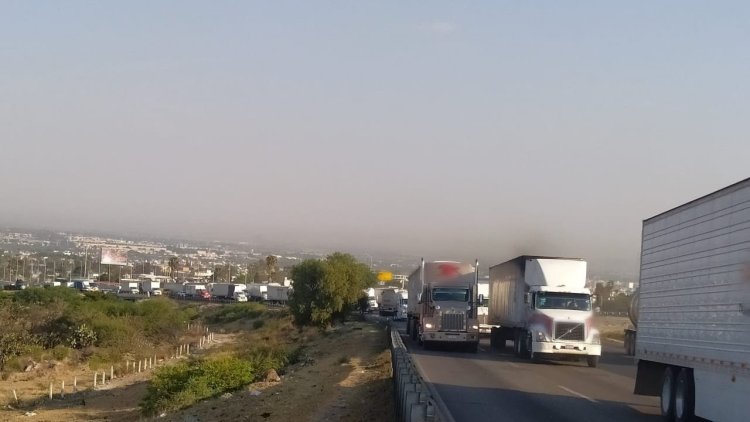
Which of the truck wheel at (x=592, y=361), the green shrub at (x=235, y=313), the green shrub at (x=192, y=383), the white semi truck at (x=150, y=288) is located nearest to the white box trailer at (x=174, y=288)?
the white semi truck at (x=150, y=288)

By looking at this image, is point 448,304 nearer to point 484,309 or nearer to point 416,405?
point 484,309

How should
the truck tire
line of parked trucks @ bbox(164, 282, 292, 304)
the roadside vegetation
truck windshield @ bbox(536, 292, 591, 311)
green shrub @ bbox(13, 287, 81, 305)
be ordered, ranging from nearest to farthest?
truck windshield @ bbox(536, 292, 591, 311) < the truck tire < the roadside vegetation < green shrub @ bbox(13, 287, 81, 305) < line of parked trucks @ bbox(164, 282, 292, 304)

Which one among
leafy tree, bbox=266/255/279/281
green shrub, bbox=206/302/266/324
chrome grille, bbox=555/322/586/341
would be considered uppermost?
leafy tree, bbox=266/255/279/281

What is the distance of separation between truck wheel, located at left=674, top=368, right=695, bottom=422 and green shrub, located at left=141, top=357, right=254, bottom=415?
55.6 feet

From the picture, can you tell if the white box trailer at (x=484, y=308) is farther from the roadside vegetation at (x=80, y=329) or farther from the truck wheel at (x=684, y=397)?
the truck wheel at (x=684, y=397)

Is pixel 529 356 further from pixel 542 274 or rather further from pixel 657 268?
pixel 657 268

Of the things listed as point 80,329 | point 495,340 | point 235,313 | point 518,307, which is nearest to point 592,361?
point 518,307

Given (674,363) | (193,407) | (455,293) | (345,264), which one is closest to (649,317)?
(674,363)

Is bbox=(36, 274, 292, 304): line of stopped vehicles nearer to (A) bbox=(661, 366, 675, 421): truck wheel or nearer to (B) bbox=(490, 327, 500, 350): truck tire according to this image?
(B) bbox=(490, 327, 500, 350): truck tire

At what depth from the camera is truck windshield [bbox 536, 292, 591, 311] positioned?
34.1 metres

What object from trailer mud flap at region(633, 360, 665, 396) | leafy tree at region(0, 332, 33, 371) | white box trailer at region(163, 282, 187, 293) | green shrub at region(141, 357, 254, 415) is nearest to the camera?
trailer mud flap at region(633, 360, 665, 396)

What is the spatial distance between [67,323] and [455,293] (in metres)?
43.9

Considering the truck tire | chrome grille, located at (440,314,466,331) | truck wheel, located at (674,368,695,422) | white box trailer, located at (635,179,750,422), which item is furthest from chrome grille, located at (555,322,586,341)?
truck wheel, located at (674,368,695,422)

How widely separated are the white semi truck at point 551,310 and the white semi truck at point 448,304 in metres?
1.67
